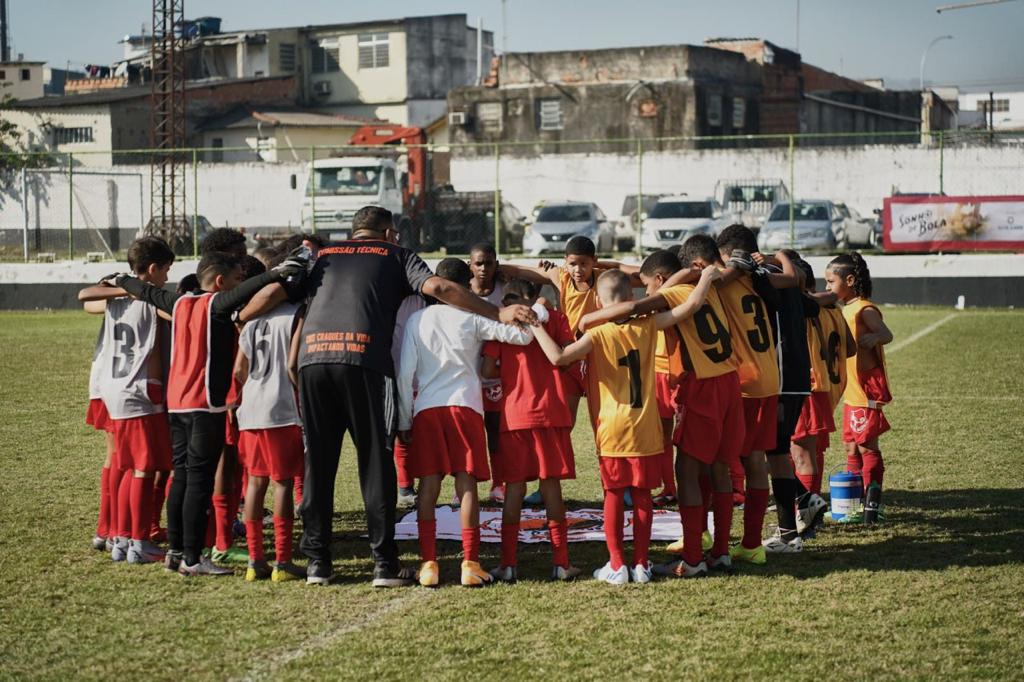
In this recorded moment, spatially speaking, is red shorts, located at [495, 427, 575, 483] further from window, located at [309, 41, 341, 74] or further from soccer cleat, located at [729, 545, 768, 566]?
window, located at [309, 41, 341, 74]

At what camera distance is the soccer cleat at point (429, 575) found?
718cm

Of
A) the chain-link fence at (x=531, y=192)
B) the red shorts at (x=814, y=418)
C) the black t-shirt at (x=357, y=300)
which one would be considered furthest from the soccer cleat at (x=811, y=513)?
the chain-link fence at (x=531, y=192)

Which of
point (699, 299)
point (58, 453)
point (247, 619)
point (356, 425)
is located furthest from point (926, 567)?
point (58, 453)

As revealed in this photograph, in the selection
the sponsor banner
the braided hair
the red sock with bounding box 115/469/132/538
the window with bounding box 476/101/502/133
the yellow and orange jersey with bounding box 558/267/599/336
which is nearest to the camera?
the red sock with bounding box 115/469/132/538

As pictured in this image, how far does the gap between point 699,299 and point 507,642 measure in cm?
233

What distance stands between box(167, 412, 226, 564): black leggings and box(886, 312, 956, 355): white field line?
44.4ft

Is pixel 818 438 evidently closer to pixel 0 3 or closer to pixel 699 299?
pixel 699 299

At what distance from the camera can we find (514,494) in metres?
7.32

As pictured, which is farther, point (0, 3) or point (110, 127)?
point (0, 3)

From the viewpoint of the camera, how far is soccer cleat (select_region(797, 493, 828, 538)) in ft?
26.9

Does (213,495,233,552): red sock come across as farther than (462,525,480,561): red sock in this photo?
Yes

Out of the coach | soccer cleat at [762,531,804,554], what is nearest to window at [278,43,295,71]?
the coach

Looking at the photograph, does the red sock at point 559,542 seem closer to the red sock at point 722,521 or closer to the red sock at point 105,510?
the red sock at point 722,521

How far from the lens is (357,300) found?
7.21 m
